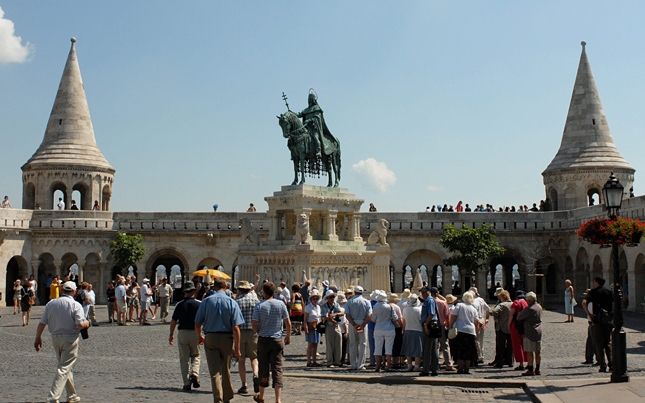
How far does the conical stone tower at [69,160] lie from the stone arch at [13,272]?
3155 mm

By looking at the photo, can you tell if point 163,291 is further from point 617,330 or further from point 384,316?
point 617,330

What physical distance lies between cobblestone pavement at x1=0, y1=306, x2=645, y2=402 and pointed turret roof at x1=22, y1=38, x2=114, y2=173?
21.9 m

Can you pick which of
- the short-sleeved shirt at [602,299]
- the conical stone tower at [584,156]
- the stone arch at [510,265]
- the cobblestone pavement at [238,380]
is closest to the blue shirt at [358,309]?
the cobblestone pavement at [238,380]

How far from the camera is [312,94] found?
1085 inches

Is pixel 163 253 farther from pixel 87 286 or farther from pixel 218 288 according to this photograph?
pixel 218 288

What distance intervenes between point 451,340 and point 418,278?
1609 cm

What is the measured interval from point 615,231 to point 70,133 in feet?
105

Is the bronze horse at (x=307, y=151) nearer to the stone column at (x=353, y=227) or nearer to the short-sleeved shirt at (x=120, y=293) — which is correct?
the stone column at (x=353, y=227)

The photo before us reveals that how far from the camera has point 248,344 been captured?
11.3 meters

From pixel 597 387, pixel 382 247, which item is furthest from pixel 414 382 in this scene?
pixel 382 247

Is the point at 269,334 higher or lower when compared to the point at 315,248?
lower

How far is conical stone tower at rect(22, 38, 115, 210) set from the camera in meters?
38.9

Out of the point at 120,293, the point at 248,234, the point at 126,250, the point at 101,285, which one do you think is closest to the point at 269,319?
the point at 120,293

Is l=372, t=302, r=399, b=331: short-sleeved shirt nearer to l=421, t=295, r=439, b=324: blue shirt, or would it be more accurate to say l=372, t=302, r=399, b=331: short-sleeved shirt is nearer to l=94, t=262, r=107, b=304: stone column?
l=421, t=295, r=439, b=324: blue shirt
